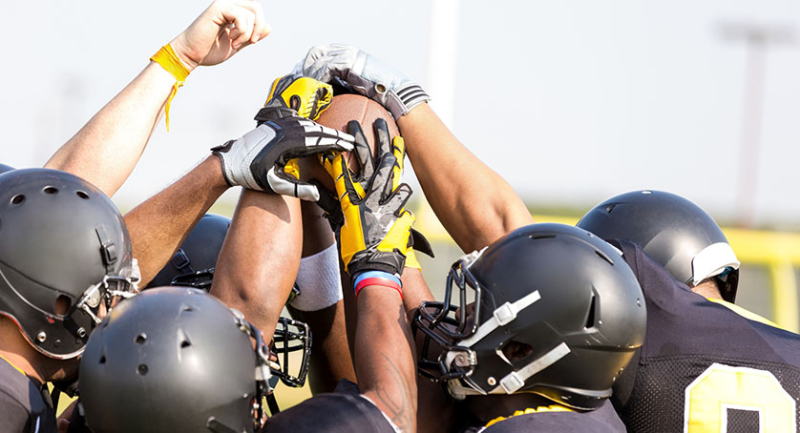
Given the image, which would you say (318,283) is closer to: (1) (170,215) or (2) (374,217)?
(2) (374,217)

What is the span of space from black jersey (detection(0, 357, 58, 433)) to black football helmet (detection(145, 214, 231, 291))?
111 cm

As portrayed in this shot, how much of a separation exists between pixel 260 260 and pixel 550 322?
3.73ft

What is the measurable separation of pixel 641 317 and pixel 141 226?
1.93 meters

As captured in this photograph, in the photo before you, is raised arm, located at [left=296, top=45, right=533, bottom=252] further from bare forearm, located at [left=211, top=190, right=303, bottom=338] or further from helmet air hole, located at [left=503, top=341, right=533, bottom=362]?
helmet air hole, located at [left=503, top=341, right=533, bottom=362]

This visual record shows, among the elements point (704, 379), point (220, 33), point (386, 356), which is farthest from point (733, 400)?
point (220, 33)

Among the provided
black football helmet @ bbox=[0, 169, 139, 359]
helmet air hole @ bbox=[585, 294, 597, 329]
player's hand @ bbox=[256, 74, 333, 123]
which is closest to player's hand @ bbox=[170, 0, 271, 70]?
player's hand @ bbox=[256, 74, 333, 123]

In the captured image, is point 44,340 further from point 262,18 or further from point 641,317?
point 641,317

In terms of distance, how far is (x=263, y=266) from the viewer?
3322 mm

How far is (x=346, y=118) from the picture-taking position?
364 centimetres

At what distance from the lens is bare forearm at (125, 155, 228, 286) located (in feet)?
11.1

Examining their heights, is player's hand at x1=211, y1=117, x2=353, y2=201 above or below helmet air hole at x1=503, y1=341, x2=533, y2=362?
above

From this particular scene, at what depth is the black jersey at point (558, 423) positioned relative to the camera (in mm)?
2791

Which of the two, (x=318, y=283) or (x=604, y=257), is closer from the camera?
(x=604, y=257)

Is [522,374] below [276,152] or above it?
below
